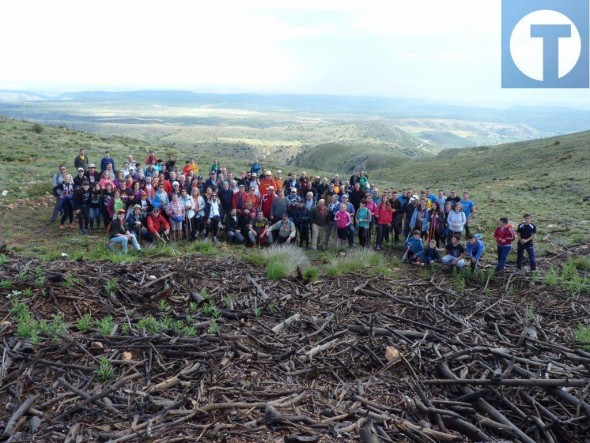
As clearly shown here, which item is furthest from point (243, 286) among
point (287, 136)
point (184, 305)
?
point (287, 136)

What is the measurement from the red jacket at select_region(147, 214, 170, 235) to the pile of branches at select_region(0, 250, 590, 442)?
3.86 meters

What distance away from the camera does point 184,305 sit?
8.11 metres

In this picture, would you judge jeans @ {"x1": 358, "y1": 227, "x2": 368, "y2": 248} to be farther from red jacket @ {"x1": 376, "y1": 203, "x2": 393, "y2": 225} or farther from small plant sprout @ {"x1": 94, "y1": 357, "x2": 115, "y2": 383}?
small plant sprout @ {"x1": 94, "y1": 357, "x2": 115, "y2": 383}

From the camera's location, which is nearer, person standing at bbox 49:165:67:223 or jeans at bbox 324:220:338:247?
jeans at bbox 324:220:338:247

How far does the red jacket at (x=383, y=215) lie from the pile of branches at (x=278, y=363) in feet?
16.2

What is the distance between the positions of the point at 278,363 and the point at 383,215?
864 centimetres

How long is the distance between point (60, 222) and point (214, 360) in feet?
37.4

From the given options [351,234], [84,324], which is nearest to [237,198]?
[351,234]

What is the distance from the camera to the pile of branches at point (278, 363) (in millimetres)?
5078

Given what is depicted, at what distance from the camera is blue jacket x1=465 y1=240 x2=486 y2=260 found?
462 inches

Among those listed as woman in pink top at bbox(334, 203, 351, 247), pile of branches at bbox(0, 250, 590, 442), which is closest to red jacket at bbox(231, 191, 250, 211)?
woman in pink top at bbox(334, 203, 351, 247)

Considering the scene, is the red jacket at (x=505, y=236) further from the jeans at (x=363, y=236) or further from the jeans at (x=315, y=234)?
the jeans at (x=315, y=234)

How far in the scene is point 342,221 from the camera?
1393cm

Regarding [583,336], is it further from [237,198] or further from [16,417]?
[237,198]
